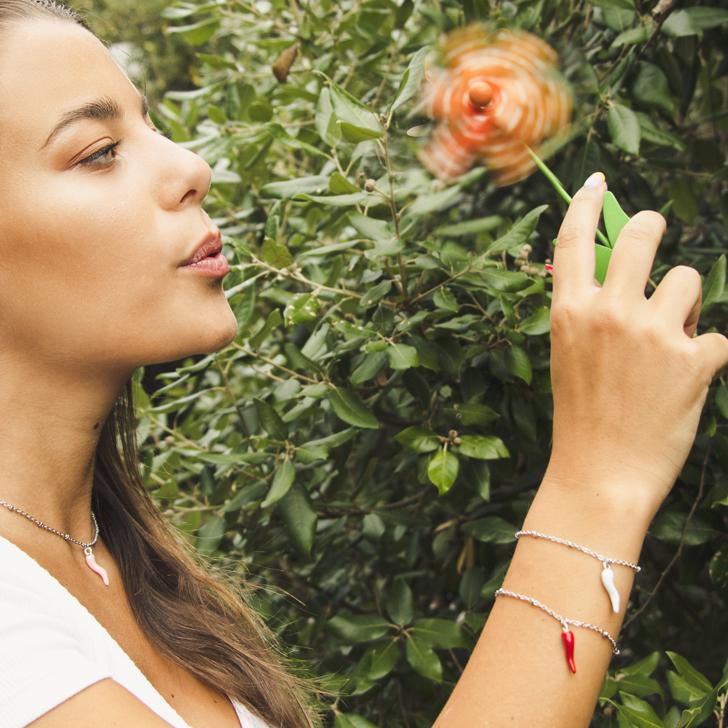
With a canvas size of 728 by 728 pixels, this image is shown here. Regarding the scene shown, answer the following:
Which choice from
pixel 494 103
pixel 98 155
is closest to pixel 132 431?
pixel 98 155

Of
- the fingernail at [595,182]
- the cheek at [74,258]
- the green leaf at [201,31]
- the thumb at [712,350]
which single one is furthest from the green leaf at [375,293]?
the green leaf at [201,31]

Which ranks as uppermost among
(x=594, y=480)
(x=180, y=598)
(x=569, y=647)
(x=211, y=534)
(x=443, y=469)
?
(x=594, y=480)

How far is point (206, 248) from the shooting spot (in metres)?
1.26

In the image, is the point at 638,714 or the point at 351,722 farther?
the point at 351,722

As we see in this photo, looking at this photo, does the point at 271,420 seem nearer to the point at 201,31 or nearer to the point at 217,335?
the point at 217,335

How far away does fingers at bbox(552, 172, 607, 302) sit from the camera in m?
1.02

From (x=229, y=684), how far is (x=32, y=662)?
49cm

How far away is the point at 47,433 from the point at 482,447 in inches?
26.5

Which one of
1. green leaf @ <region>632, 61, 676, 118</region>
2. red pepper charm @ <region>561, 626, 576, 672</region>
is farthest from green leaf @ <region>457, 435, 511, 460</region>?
green leaf @ <region>632, 61, 676, 118</region>

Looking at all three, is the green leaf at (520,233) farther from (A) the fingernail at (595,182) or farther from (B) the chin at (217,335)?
(B) the chin at (217,335)

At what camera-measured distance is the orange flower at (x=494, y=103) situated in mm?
1374

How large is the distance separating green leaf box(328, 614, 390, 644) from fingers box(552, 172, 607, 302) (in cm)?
84

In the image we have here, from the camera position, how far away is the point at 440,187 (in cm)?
162

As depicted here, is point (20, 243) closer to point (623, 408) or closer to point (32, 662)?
point (32, 662)
